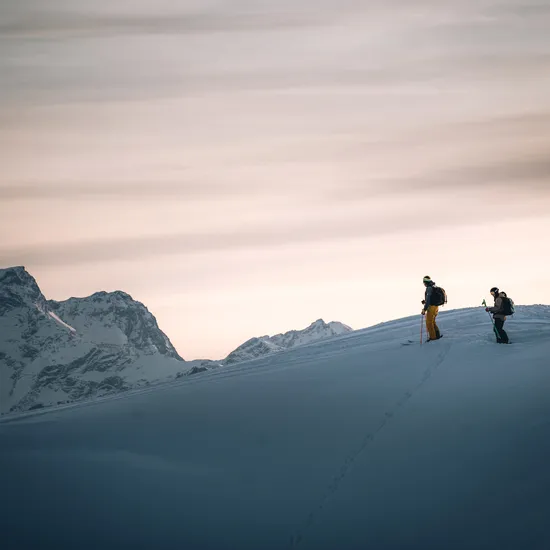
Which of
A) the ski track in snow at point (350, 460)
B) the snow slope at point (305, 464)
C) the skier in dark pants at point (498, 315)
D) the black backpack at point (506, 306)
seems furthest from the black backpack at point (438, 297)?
the ski track in snow at point (350, 460)

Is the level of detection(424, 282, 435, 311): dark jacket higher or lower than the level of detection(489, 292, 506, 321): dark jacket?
higher

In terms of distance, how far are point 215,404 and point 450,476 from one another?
7.06 meters

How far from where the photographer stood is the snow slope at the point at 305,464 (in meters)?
12.6

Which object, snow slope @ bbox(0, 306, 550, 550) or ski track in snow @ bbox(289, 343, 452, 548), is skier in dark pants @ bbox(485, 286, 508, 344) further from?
ski track in snow @ bbox(289, 343, 452, 548)

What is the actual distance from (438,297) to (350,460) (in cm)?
933

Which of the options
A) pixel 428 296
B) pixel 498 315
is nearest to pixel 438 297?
pixel 428 296

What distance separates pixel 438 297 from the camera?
23.0 meters

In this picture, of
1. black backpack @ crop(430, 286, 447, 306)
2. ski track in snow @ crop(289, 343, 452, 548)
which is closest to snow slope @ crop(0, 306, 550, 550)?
ski track in snow @ crop(289, 343, 452, 548)

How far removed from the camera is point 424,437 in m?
15.3

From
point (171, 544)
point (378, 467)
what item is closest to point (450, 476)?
point (378, 467)

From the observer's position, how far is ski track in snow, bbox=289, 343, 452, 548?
41.3ft

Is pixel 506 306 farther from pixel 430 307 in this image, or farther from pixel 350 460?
pixel 350 460

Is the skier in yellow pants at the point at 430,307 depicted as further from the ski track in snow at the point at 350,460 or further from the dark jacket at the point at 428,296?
the ski track in snow at the point at 350,460

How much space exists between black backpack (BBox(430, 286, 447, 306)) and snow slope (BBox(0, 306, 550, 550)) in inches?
92.9
